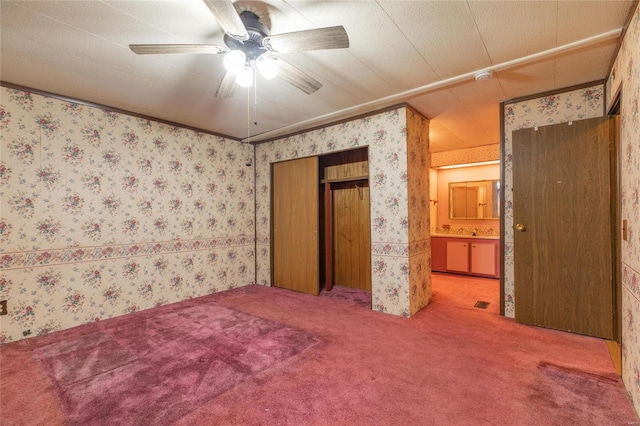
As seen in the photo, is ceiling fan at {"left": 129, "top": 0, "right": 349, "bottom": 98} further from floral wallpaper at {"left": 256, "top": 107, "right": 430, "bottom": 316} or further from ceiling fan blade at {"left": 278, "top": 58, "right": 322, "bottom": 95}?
floral wallpaper at {"left": 256, "top": 107, "right": 430, "bottom": 316}

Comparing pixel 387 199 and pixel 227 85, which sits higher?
pixel 227 85

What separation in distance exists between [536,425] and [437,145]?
14.8ft

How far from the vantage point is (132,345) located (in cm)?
266

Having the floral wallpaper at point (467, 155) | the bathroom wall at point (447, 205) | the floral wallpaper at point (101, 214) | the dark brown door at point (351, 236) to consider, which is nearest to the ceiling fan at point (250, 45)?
the floral wallpaper at point (101, 214)

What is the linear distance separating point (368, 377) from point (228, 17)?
2.42m

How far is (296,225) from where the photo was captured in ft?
15.2

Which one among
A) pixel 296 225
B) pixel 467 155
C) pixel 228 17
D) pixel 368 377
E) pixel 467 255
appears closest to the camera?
pixel 228 17

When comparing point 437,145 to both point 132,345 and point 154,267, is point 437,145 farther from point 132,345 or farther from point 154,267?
point 132,345

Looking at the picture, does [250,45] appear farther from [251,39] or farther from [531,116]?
[531,116]

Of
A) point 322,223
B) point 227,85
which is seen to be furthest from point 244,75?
point 322,223

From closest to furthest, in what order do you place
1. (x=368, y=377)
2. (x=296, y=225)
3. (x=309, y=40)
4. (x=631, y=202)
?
1. (x=309, y=40)
2. (x=631, y=202)
3. (x=368, y=377)
4. (x=296, y=225)

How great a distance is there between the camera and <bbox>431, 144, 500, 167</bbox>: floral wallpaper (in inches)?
210

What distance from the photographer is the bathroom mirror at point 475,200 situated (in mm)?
5641

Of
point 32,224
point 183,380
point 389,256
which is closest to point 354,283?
point 389,256
